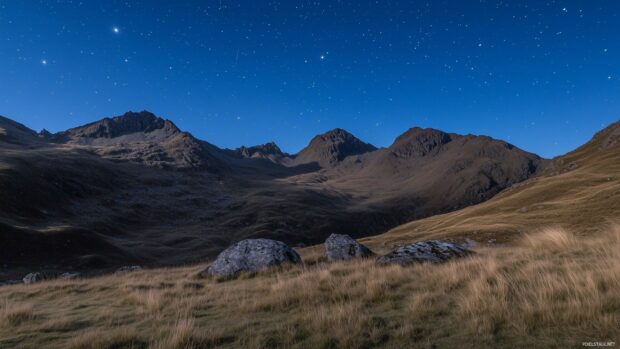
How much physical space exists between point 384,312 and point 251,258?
37.3 feet

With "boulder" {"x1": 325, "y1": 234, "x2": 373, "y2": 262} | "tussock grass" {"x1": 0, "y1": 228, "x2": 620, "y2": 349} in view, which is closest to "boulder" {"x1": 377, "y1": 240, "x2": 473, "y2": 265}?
"tussock grass" {"x1": 0, "y1": 228, "x2": 620, "y2": 349}

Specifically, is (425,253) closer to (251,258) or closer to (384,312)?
(384,312)

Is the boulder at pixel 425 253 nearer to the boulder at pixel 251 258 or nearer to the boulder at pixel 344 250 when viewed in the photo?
the boulder at pixel 344 250

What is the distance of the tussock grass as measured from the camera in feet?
20.1

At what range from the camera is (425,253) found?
15.2 m

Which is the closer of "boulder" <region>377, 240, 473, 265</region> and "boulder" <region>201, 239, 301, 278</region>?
"boulder" <region>377, 240, 473, 265</region>

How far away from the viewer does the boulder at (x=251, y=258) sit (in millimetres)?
17766

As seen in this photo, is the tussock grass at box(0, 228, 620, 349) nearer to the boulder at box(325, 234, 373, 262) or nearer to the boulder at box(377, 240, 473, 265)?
the boulder at box(377, 240, 473, 265)

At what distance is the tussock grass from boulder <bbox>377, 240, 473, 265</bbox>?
6.59 feet

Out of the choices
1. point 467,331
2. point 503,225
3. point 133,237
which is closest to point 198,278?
point 467,331

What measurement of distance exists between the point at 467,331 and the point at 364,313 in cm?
229

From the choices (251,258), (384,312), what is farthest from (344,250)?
(384,312)

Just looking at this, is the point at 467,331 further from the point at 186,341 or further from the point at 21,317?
the point at 21,317

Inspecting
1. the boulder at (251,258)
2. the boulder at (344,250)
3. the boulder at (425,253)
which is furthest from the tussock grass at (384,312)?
the boulder at (344,250)
